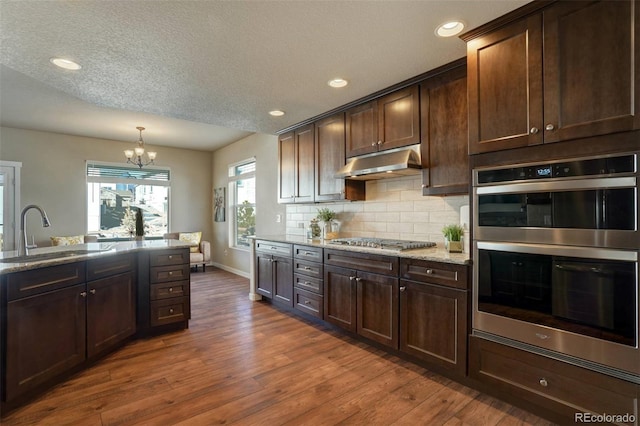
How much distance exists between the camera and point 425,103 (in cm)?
270

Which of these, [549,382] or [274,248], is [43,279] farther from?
[549,382]

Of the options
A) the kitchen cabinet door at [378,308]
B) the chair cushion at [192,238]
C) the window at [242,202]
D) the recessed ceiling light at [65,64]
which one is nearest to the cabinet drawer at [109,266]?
the recessed ceiling light at [65,64]

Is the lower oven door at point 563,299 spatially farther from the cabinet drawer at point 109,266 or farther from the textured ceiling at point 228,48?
the cabinet drawer at point 109,266

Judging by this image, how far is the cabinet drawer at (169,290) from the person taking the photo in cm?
318

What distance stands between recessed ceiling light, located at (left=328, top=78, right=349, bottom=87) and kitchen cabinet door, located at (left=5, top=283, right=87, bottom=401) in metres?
2.72

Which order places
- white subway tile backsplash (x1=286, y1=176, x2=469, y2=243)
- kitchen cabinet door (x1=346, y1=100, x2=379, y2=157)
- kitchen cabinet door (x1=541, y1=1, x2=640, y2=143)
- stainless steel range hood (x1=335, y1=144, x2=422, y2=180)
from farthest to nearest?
kitchen cabinet door (x1=346, y1=100, x2=379, y2=157) → white subway tile backsplash (x1=286, y1=176, x2=469, y2=243) → stainless steel range hood (x1=335, y1=144, x2=422, y2=180) → kitchen cabinet door (x1=541, y1=1, x2=640, y2=143)

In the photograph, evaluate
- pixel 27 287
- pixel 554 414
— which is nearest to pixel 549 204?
pixel 554 414

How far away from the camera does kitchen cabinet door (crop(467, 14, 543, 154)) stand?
183 centimetres

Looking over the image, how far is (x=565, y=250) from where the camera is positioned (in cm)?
170

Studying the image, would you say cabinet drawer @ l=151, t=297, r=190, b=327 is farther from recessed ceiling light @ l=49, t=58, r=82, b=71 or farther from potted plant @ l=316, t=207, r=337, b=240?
recessed ceiling light @ l=49, t=58, r=82, b=71

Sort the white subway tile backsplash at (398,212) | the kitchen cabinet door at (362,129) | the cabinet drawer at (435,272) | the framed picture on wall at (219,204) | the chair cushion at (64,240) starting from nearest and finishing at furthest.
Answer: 1. the cabinet drawer at (435,272)
2. the white subway tile backsplash at (398,212)
3. the kitchen cabinet door at (362,129)
4. the chair cushion at (64,240)
5. the framed picture on wall at (219,204)

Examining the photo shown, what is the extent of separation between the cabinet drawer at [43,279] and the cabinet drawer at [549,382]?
2.99 meters

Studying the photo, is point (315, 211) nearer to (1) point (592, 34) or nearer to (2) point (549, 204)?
(2) point (549, 204)

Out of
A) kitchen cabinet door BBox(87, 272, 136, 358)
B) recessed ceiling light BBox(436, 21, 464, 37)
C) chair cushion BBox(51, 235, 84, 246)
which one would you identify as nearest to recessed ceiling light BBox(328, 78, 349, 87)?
recessed ceiling light BBox(436, 21, 464, 37)
